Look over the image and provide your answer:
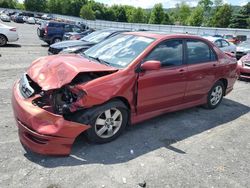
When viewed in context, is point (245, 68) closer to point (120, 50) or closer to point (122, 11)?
point (120, 50)

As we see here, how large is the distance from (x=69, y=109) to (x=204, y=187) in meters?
2.01

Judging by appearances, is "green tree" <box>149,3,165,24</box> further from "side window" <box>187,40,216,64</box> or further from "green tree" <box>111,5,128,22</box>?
"side window" <box>187,40,216,64</box>

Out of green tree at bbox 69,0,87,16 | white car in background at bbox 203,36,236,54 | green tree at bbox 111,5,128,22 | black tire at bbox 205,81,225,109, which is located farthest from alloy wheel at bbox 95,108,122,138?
green tree at bbox 69,0,87,16

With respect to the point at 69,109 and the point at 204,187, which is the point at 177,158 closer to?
the point at 204,187

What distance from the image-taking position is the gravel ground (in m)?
3.34

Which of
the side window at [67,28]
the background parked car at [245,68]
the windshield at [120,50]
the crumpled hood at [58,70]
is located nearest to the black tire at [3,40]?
the side window at [67,28]

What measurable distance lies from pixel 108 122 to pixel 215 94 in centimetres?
319

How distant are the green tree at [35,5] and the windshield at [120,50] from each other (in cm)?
9742

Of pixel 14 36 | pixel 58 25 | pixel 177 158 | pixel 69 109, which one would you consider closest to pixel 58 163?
pixel 69 109

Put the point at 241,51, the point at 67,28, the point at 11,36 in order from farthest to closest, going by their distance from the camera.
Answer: the point at 67,28 < the point at 241,51 < the point at 11,36

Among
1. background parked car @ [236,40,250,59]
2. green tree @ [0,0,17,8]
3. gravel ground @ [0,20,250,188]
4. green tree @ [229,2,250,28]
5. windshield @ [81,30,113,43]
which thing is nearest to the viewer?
gravel ground @ [0,20,250,188]

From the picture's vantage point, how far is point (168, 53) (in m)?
4.93

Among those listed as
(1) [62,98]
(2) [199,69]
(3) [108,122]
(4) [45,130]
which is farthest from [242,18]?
(4) [45,130]

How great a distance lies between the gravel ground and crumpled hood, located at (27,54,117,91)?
1.00m
